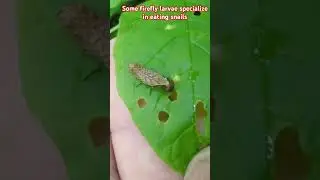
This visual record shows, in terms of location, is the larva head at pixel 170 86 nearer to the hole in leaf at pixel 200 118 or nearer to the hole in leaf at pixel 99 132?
the hole in leaf at pixel 200 118

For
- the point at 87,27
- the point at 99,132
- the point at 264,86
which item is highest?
the point at 87,27

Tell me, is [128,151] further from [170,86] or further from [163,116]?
[170,86]

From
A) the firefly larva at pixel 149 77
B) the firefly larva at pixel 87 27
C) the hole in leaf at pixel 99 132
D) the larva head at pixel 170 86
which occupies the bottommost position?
the hole in leaf at pixel 99 132

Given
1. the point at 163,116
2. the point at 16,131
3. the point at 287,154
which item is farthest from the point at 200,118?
the point at 16,131

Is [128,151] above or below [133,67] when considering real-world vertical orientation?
below

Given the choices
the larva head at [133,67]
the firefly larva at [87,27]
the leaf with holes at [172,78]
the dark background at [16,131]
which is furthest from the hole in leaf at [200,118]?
the dark background at [16,131]

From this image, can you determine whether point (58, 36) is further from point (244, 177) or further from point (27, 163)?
point (244, 177)
